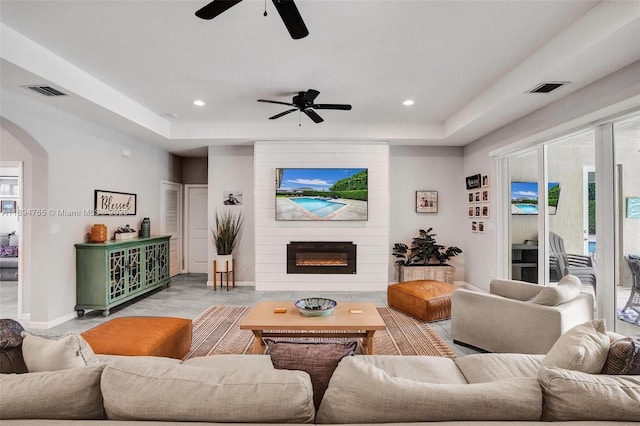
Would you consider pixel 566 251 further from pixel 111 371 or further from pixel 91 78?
pixel 91 78

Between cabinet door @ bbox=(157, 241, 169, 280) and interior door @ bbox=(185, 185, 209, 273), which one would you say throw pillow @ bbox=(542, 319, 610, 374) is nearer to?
cabinet door @ bbox=(157, 241, 169, 280)

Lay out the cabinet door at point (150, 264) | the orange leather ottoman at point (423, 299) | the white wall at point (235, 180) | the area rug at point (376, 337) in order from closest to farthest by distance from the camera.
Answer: the area rug at point (376, 337) → the orange leather ottoman at point (423, 299) → the cabinet door at point (150, 264) → the white wall at point (235, 180)

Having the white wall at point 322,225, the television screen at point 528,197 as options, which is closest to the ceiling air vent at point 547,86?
the television screen at point 528,197

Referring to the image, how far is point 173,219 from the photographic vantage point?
682 centimetres

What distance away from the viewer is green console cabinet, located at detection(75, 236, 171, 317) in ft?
13.5

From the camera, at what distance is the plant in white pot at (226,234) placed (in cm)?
565

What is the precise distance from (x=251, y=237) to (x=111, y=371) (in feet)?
16.1

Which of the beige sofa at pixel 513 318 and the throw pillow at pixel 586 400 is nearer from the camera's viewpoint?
the throw pillow at pixel 586 400

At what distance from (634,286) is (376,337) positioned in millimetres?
2344

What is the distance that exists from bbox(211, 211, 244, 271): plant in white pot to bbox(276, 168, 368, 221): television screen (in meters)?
0.92

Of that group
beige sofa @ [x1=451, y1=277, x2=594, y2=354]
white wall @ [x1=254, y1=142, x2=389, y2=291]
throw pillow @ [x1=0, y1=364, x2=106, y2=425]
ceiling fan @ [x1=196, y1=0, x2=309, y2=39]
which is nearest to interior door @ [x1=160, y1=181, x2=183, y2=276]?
white wall @ [x1=254, y1=142, x2=389, y2=291]

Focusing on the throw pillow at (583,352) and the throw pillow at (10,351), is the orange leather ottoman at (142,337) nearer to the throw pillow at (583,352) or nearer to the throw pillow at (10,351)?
the throw pillow at (10,351)

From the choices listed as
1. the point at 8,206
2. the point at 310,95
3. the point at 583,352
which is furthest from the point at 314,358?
the point at 8,206

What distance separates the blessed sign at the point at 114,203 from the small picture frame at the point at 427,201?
4.92 metres
